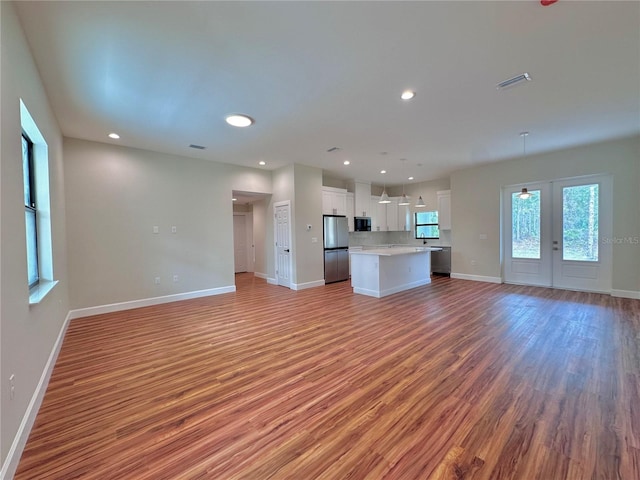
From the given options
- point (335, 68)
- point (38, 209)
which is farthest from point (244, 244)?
point (335, 68)

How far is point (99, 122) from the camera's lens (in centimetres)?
379

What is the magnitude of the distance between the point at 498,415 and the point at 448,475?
0.76m

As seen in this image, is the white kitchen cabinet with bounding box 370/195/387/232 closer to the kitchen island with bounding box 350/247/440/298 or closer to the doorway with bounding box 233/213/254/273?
the kitchen island with bounding box 350/247/440/298

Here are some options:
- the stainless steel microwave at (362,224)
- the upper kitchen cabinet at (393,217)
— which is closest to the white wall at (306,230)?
the stainless steel microwave at (362,224)

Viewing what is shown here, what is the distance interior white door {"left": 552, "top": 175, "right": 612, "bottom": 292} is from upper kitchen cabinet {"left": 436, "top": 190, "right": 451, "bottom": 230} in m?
2.47

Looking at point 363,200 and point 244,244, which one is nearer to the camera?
point 363,200

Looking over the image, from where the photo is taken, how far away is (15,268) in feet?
5.64

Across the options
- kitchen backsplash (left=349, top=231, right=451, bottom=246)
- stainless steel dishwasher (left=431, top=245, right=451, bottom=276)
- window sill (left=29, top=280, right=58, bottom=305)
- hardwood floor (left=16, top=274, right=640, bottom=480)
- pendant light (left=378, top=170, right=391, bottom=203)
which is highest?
pendant light (left=378, top=170, right=391, bottom=203)

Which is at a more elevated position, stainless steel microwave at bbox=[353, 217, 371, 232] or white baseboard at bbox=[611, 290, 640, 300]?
stainless steel microwave at bbox=[353, 217, 371, 232]

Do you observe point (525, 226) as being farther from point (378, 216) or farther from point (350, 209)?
point (350, 209)

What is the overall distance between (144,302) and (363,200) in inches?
246

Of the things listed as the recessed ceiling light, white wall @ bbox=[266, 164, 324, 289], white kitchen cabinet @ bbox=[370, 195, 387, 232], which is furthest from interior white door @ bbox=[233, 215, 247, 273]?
the recessed ceiling light

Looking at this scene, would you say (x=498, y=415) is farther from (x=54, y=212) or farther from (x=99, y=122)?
(x=99, y=122)

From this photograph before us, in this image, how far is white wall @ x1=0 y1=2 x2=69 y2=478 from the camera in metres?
1.51
